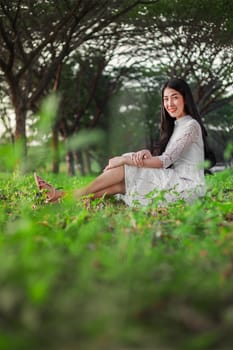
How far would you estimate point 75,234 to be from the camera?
113 inches

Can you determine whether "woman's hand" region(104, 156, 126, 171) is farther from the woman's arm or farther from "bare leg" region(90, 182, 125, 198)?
"bare leg" region(90, 182, 125, 198)

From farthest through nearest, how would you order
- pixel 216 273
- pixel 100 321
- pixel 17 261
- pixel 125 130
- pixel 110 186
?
pixel 125 130 < pixel 110 186 < pixel 216 273 < pixel 17 261 < pixel 100 321

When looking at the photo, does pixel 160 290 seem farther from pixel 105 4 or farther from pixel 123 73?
pixel 123 73

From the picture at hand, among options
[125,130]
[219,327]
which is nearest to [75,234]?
[219,327]

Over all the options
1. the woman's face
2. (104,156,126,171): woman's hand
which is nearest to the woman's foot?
(104,156,126,171): woman's hand

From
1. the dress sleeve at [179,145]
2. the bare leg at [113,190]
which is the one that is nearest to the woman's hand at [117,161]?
the bare leg at [113,190]

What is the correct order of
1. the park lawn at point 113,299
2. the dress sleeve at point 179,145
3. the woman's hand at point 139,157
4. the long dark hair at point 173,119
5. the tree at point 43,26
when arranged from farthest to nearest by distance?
the tree at point 43,26, the long dark hair at point 173,119, the dress sleeve at point 179,145, the woman's hand at point 139,157, the park lawn at point 113,299

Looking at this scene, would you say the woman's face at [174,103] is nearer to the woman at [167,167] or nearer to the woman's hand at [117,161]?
the woman at [167,167]

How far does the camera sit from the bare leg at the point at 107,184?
5.14 m

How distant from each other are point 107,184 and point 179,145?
725mm

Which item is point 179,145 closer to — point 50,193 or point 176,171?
point 176,171

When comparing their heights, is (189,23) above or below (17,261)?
above

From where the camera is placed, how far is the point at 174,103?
5410 millimetres

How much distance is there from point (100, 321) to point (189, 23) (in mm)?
14587
